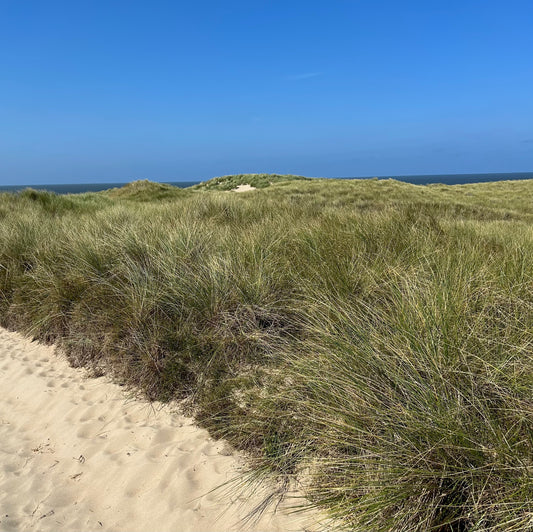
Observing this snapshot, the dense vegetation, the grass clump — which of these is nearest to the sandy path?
Answer: the dense vegetation

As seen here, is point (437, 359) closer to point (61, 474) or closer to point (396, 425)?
point (396, 425)

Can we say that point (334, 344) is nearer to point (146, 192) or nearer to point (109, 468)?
point (109, 468)

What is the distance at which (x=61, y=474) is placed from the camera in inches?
101

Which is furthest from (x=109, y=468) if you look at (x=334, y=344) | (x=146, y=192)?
(x=146, y=192)

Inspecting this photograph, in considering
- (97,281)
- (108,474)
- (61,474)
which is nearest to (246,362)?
(108,474)

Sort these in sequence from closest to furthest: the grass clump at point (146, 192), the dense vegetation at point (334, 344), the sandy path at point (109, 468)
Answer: the dense vegetation at point (334, 344), the sandy path at point (109, 468), the grass clump at point (146, 192)

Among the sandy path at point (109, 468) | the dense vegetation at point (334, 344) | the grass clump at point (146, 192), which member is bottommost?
the sandy path at point (109, 468)

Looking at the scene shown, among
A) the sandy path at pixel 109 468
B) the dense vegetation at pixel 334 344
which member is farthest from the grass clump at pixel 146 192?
the sandy path at pixel 109 468

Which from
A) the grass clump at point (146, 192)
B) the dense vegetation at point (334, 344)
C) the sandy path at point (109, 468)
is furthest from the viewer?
the grass clump at point (146, 192)

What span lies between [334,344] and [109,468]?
1715 mm

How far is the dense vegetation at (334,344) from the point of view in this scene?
1738 millimetres

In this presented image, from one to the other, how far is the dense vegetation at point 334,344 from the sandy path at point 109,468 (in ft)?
0.70

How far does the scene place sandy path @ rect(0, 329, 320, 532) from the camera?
7.11ft

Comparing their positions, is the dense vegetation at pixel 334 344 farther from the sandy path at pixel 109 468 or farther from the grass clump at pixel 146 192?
the grass clump at pixel 146 192
